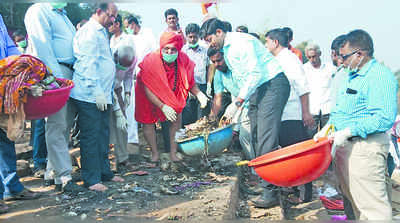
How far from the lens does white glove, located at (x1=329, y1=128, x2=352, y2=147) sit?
272 centimetres

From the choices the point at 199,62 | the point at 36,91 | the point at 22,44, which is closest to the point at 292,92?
the point at 199,62

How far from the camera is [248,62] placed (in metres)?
3.65

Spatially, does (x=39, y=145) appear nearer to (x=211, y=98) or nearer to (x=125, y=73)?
(x=125, y=73)

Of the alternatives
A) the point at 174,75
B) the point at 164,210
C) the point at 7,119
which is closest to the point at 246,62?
the point at 174,75

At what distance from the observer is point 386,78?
265 centimetres

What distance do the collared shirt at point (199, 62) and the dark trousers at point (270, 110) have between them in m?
1.84

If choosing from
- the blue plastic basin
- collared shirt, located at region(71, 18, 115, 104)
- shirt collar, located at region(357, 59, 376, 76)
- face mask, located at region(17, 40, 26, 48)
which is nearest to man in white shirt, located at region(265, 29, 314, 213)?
the blue plastic basin

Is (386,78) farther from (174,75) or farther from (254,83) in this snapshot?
(174,75)

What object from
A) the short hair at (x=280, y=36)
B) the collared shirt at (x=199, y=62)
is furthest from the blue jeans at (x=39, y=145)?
the short hair at (x=280, y=36)

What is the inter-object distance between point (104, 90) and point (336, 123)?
89.8 inches

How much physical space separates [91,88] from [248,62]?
5.15ft

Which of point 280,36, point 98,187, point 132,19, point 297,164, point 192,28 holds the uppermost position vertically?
point 132,19

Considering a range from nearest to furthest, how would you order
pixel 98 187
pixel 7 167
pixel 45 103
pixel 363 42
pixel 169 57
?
pixel 363 42
pixel 45 103
pixel 7 167
pixel 98 187
pixel 169 57

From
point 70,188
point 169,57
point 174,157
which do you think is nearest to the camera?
point 70,188
